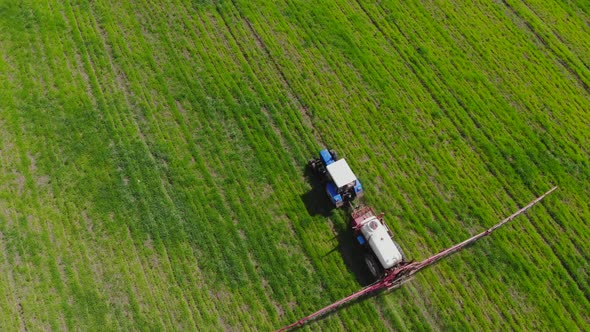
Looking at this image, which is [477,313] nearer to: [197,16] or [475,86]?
[475,86]

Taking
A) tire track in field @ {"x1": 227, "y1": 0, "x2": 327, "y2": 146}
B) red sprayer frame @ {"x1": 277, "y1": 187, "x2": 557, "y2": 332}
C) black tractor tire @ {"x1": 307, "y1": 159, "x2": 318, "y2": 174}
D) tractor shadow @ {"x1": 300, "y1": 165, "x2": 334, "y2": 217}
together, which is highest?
tire track in field @ {"x1": 227, "y1": 0, "x2": 327, "y2": 146}

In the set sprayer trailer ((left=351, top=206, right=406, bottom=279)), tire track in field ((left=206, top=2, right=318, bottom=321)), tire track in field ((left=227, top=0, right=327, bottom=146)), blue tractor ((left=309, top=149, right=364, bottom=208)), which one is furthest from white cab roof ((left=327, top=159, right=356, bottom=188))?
tire track in field ((left=227, top=0, right=327, bottom=146))

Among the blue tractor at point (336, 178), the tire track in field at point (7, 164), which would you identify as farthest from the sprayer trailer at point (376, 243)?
the tire track in field at point (7, 164)

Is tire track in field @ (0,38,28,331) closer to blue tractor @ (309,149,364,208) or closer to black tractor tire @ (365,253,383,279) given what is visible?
blue tractor @ (309,149,364,208)

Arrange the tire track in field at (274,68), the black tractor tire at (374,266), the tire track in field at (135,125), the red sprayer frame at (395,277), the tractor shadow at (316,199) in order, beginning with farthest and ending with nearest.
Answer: the tire track in field at (274,68) < the tractor shadow at (316,199) < the tire track in field at (135,125) < the black tractor tire at (374,266) < the red sprayer frame at (395,277)

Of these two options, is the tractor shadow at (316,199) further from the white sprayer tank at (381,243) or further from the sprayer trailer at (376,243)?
the white sprayer tank at (381,243)

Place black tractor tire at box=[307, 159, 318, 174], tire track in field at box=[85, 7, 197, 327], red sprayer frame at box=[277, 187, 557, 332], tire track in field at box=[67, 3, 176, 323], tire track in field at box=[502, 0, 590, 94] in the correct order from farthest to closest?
tire track in field at box=[502, 0, 590, 94] → tire track in field at box=[67, 3, 176, 323] → black tractor tire at box=[307, 159, 318, 174] → tire track in field at box=[85, 7, 197, 327] → red sprayer frame at box=[277, 187, 557, 332]

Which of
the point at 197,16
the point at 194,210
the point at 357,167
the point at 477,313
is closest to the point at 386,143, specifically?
the point at 357,167
